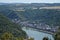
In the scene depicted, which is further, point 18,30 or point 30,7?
point 30,7

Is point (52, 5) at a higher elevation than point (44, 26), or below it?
higher

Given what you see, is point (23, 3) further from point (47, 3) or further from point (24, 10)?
point (47, 3)

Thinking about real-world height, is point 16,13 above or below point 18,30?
above

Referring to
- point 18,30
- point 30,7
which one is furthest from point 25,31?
point 30,7

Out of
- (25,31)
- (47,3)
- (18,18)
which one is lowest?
(25,31)

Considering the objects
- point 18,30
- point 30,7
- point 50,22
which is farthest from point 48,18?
point 18,30

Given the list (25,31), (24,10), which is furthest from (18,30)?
(24,10)

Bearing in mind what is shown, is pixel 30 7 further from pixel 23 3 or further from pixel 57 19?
pixel 57 19

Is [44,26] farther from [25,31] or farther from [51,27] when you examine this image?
[25,31]
